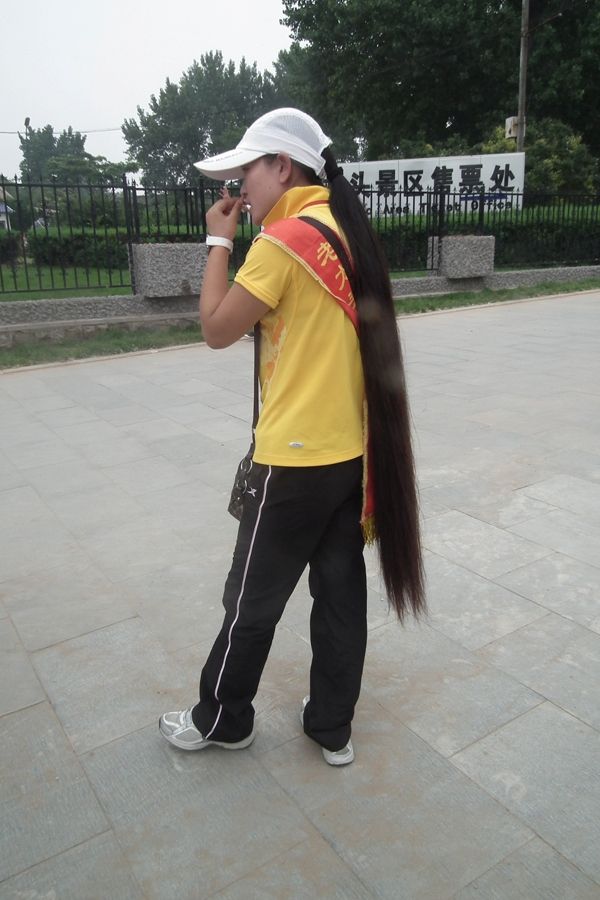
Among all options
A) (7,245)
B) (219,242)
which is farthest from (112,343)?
(219,242)

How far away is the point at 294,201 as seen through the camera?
1.75 metres

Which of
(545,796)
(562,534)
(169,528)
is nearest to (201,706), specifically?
(545,796)

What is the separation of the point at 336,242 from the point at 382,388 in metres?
0.36

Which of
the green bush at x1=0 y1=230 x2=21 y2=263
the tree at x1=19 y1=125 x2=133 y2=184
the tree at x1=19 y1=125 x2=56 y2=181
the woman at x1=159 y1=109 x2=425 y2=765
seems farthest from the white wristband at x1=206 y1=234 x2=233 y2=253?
the tree at x1=19 y1=125 x2=56 y2=181

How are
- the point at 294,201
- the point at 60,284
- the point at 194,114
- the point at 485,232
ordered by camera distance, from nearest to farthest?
the point at 294,201 < the point at 60,284 < the point at 485,232 < the point at 194,114

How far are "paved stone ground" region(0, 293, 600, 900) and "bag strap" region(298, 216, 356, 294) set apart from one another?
1.29 meters

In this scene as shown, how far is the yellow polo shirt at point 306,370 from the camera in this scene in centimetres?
171

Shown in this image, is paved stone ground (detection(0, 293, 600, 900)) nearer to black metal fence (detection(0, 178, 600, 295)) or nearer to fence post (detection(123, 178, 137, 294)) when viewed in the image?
black metal fence (detection(0, 178, 600, 295))

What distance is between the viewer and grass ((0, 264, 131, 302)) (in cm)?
938

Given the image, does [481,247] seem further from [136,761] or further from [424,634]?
[136,761]

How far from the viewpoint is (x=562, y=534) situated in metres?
3.38

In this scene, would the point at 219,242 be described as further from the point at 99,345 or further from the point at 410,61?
the point at 410,61

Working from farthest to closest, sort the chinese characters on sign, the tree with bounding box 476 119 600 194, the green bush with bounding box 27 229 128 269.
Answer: the tree with bounding box 476 119 600 194
the chinese characters on sign
the green bush with bounding box 27 229 128 269

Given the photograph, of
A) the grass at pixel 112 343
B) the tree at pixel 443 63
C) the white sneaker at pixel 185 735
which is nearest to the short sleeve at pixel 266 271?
the white sneaker at pixel 185 735
